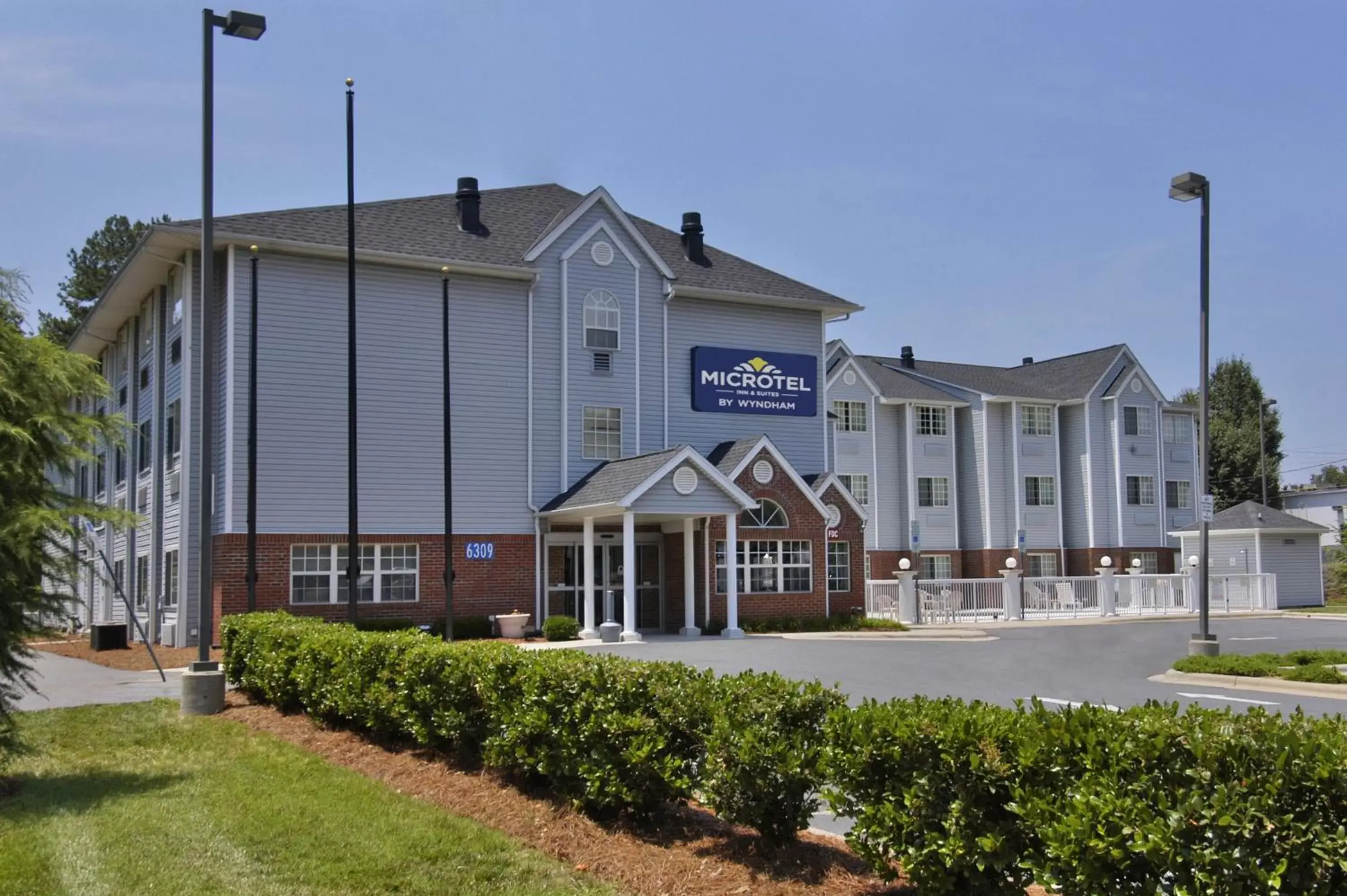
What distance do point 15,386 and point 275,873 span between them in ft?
15.4

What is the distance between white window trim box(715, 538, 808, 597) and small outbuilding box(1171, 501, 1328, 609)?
1869 centimetres

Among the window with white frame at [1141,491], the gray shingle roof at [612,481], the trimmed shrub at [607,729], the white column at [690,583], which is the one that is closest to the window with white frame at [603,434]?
the gray shingle roof at [612,481]

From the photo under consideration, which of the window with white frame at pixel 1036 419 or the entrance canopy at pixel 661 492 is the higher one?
the window with white frame at pixel 1036 419

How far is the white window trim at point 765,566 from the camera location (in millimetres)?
28109

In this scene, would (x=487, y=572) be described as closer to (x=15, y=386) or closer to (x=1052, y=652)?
(x=1052, y=652)

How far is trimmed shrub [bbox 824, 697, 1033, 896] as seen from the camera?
5.29 metres

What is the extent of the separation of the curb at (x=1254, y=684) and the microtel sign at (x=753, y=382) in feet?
47.9

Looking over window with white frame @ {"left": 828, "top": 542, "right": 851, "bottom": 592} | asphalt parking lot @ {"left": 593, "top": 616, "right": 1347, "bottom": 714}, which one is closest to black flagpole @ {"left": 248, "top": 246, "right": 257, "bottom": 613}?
asphalt parking lot @ {"left": 593, "top": 616, "right": 1347, "bottom": 714}

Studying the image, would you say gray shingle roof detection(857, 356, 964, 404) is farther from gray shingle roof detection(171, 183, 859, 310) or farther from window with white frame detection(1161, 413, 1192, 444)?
gray shingle roof detection(171, 183, 859, 310)

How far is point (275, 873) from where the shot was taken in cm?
670

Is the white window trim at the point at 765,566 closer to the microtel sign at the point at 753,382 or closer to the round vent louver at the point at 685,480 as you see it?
the round vent louver at the point at 685,480

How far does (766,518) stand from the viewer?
94.7ft

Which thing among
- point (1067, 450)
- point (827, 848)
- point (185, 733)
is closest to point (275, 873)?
point (827, 848)

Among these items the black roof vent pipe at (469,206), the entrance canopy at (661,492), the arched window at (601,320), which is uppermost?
the black roof vent pipe at (469,206)
